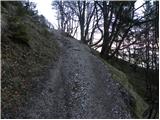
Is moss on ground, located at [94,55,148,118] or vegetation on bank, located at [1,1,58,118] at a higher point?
vegetation on bank, located at [1,1,58,118]

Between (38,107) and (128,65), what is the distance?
1869cm

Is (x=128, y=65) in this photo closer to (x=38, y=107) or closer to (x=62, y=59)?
(x=62, y=59)

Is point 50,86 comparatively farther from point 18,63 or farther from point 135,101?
point 135,101

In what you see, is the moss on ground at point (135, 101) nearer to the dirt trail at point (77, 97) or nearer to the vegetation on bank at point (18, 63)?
the dirt trail at point (77, 97)

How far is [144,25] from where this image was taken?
60.2 feet

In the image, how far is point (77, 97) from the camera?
323 inches

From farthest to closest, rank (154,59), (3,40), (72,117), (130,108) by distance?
(154,59), (3,40), (130,108), (72,117)

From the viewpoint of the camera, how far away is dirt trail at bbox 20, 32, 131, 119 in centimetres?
733

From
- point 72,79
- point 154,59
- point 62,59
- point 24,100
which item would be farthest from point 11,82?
point 154,59

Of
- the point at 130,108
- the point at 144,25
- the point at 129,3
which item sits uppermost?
the point at 129,3

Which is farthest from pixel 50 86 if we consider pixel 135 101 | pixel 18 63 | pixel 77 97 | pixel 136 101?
pixel 136 101

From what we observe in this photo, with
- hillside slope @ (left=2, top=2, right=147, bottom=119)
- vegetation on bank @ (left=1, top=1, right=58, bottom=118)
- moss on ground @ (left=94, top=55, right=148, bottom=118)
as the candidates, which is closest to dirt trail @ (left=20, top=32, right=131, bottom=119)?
hillside slope @ (left=2, top=2, right=147, bottom=119)

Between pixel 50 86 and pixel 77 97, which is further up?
pixel 50 86

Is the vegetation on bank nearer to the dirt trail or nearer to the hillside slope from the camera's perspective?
the hillside slope
